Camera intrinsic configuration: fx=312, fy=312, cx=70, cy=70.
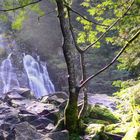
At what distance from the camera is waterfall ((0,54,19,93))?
24.1 metres

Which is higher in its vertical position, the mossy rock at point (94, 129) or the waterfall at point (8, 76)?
the waterfall at point (8, 76)

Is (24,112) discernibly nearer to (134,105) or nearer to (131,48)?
(131,48)

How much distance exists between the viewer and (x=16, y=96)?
15.4 metres

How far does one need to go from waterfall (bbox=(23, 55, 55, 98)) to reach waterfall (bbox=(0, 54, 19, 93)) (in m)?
1.20

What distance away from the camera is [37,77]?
25.9 m

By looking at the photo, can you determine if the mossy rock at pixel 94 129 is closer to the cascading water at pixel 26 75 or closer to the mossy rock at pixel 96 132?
the mossy rock at pixel 96 132

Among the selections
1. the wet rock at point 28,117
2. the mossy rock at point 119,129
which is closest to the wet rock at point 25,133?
the mossy rock at point 119,129

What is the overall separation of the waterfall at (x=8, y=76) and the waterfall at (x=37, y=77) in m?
1.20

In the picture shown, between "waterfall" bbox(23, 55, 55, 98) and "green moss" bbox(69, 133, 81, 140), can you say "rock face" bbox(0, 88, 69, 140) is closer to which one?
"green moss" bbox(69, 133, 81, 140)

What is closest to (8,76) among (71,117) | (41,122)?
(41,122)

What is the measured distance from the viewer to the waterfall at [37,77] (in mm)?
24861

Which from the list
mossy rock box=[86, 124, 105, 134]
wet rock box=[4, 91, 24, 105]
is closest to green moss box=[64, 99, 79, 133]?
mossy rock box=[86, 124, 105, 134]

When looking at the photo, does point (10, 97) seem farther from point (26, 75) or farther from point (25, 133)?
point (26, 75)

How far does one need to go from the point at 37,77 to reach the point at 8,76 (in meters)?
2.43
